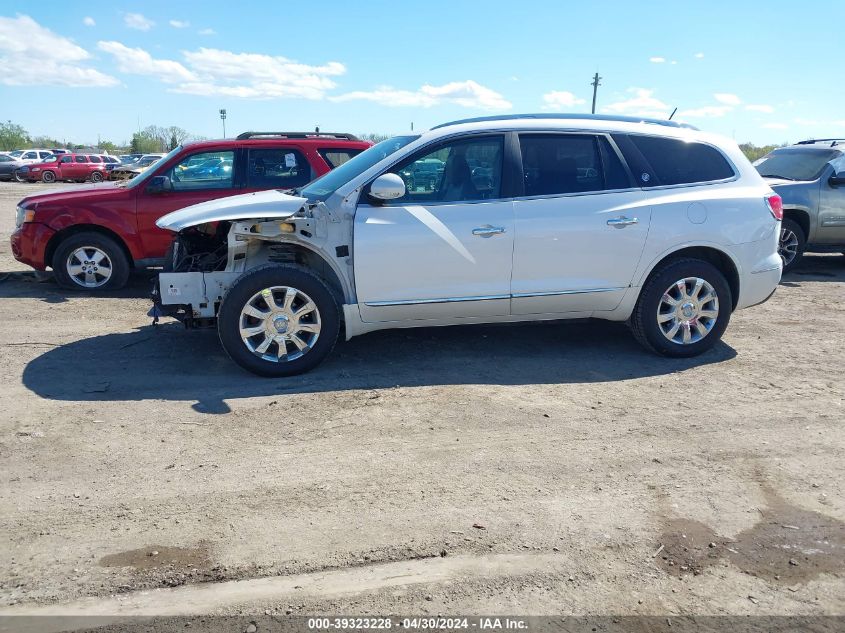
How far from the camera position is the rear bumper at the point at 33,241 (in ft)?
27.1

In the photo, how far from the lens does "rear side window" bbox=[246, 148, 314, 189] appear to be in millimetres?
8562

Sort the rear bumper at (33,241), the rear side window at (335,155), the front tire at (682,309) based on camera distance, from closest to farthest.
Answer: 1. the front tire at (682,309)
2. the rear bumper at (33,241)
3. the rear side window at (335,155)

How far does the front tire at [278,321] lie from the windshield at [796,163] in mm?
8419

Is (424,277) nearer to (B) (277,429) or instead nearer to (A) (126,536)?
(B) (277,429)

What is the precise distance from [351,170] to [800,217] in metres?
7.47

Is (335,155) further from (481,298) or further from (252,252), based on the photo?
(481,298)

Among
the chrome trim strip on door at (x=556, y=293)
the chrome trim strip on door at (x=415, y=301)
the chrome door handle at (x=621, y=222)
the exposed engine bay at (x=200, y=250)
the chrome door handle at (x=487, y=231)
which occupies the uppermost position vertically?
the chrome door handle at (x=621, y=222)

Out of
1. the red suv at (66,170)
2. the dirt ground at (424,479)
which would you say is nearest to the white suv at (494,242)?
the dirt ground at (424,479)

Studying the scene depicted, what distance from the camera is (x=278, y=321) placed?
213 inches

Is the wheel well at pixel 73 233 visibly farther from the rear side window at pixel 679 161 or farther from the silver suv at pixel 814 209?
the silver suv at pixel 814 209

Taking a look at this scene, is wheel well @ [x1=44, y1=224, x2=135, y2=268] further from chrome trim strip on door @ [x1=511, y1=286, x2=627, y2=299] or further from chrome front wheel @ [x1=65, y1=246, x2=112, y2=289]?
chrome trim strip on door @ [x1=511, y1=286, x2=627, y2=299]

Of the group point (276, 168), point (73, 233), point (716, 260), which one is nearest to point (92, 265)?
point (73, 233)

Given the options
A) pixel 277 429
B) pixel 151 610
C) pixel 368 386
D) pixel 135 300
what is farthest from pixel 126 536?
pixel 135 300

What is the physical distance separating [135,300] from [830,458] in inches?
271
